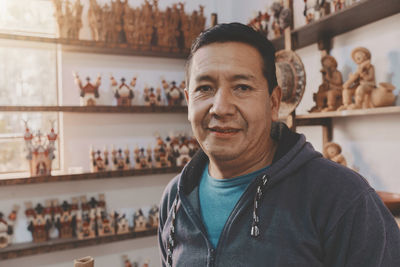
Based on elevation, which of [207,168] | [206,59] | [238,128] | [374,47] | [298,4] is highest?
[298,4]

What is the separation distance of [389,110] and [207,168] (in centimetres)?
101

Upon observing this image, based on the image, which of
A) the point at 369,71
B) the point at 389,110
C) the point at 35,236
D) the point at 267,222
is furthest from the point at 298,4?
the point at 35,236

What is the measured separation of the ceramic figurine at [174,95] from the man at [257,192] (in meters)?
2.03

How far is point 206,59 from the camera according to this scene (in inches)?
31.6

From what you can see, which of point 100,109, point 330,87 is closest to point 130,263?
point 100,109

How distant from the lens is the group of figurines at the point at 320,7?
6.12 ft

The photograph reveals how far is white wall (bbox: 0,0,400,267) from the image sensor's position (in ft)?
5.91

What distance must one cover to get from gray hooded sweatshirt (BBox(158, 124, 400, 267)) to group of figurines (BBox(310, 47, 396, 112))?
1.02 metres

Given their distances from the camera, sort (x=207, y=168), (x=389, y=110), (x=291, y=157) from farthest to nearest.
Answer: (x=389, y=110) → (x=207, y=168) → (x=291, y=157)

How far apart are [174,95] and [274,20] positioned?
1036 mm

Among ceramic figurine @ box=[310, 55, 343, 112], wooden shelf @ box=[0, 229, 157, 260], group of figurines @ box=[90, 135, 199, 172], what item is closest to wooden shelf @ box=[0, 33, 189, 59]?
group of figurines @ box=[90, 135, 199, 172]

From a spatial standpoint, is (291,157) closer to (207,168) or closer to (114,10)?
(207,168)

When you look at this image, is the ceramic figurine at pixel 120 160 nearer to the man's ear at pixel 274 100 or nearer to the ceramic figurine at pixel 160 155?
the ceramic figurine at pixel 160 155

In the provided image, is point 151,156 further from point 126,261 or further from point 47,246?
point 47,246
